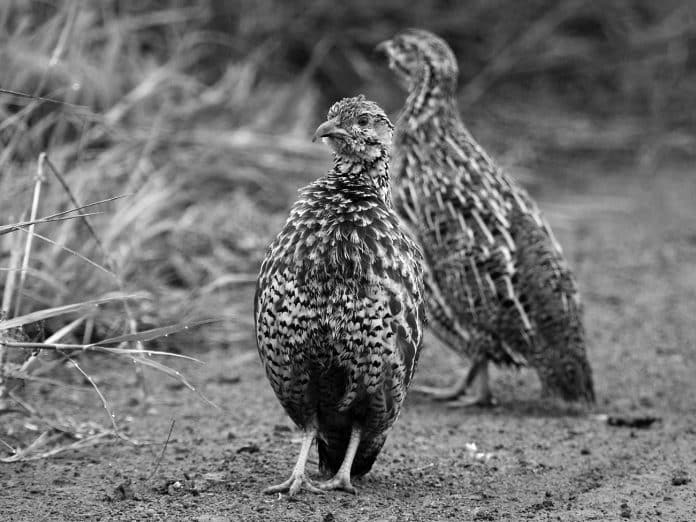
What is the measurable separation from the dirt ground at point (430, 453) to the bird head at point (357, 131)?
124 centimetres

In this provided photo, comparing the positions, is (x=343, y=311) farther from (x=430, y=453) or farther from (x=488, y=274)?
(x=488, y=274)

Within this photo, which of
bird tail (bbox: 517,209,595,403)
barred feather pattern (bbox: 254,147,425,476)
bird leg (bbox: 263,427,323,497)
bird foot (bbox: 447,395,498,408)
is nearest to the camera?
barred feather pattern (bbox: 254,147,425,476)

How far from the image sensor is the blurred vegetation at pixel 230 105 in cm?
604

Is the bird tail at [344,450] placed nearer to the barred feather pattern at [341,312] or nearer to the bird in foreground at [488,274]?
the barred feather pattern at [341,312]

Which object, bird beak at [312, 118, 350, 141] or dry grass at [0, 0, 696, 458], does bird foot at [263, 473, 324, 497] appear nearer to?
dry grass at [0, 0, 696, 458]

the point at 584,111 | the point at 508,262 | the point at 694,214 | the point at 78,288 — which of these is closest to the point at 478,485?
the point at 508,262

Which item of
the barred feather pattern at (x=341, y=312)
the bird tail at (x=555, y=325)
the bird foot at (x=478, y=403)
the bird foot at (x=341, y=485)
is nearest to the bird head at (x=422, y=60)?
the bird tail at (x=555, y=325)

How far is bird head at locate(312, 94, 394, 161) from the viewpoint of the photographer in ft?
13.6

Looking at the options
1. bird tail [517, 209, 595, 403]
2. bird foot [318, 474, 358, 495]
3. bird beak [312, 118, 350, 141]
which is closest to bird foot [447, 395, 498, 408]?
bird tail [517, 209, 595, 403]

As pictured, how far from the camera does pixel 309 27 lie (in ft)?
32.1

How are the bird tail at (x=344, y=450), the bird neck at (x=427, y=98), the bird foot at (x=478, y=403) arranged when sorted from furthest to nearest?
the bird neck at (x=427, y=98)
the bird foot at (x=478, y=403)
the bird tail at (x=344, y=450)

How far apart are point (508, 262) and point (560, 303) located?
1.03 feet

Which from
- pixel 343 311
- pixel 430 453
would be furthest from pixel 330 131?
pixel 430 453

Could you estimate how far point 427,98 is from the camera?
19.8 feet
